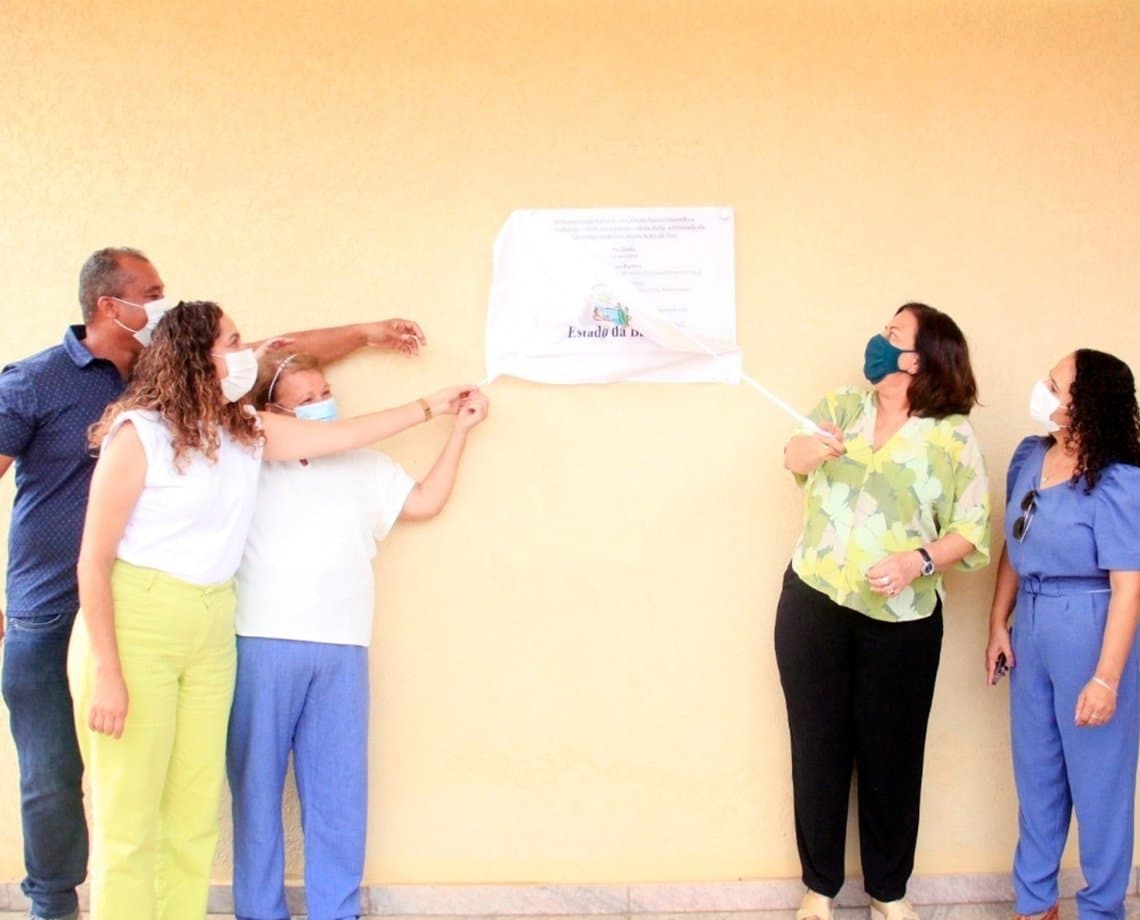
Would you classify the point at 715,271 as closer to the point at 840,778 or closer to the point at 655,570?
the point at 655,570

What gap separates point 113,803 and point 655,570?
5.16 feet

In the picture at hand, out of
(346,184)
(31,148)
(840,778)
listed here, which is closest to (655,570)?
(840,778)

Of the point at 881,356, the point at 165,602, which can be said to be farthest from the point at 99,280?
the point at 881,356

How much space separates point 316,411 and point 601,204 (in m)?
1.03

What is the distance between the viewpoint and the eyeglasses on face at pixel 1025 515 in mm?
2758

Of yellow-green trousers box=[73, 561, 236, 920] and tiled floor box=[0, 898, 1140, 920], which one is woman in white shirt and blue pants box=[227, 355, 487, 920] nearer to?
yellow-green trousers box=[73, 561, 236, 920]

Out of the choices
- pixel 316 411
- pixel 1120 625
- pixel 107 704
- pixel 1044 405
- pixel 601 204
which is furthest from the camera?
pixel 601 204

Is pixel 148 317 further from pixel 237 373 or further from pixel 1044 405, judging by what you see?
pixel 1044 405

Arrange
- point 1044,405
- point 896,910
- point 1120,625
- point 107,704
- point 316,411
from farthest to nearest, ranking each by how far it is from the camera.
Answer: point 896,910
point 316,411
point 1044,405
point 1120,625
point 107,704

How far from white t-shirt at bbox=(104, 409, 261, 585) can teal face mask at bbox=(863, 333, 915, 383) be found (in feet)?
5.48

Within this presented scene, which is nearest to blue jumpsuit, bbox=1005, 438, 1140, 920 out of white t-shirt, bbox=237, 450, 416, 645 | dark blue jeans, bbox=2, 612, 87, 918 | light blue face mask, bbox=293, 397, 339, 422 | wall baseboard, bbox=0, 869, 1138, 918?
wall baseboard, bbox=0, 869, 1138, 918

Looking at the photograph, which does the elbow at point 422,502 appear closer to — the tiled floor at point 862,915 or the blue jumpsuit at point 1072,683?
the tiled floor at point 862,915

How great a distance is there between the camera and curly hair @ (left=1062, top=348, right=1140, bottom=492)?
266 cm

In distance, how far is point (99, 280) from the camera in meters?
2.69
